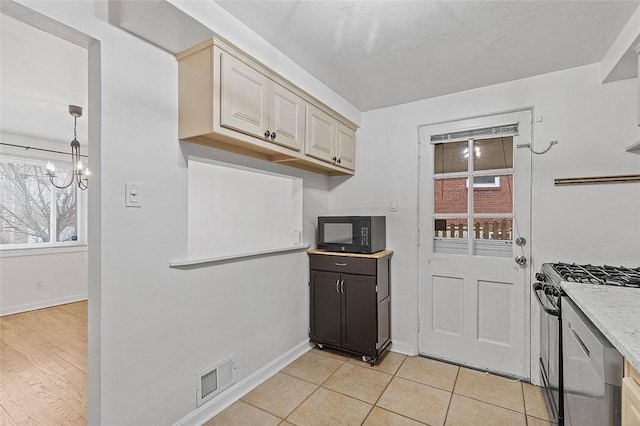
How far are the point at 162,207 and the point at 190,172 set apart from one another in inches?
14.4

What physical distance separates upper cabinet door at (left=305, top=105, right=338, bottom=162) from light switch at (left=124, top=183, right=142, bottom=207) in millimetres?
1191

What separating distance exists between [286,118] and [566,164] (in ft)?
6.60

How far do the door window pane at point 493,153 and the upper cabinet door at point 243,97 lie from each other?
177 centimetres

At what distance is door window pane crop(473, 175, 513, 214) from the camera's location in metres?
2.43

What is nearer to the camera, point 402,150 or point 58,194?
point 402,150

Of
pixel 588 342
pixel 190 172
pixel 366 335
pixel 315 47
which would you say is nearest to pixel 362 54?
pixel 315 47

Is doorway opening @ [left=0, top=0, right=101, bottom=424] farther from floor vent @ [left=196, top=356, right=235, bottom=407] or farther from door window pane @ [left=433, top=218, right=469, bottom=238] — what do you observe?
door window pane @ [left=433, top=218, right=469, bottom=238]

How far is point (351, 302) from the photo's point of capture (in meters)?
2.62

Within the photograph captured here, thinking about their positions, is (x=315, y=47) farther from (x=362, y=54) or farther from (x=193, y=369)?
(x=193, y=369)

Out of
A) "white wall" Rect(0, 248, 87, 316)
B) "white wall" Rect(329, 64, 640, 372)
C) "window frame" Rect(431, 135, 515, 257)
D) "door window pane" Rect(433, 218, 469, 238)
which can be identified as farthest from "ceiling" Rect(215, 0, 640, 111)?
"white wall" Rect(0, 248, 87, 316)

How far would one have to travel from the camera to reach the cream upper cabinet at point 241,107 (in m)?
1.61

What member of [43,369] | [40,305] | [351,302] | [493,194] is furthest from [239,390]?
[40,305]

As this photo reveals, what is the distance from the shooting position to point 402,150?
2844mm

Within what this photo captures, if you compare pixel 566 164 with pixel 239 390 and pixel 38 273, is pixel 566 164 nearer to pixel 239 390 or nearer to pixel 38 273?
pixel 239 390
